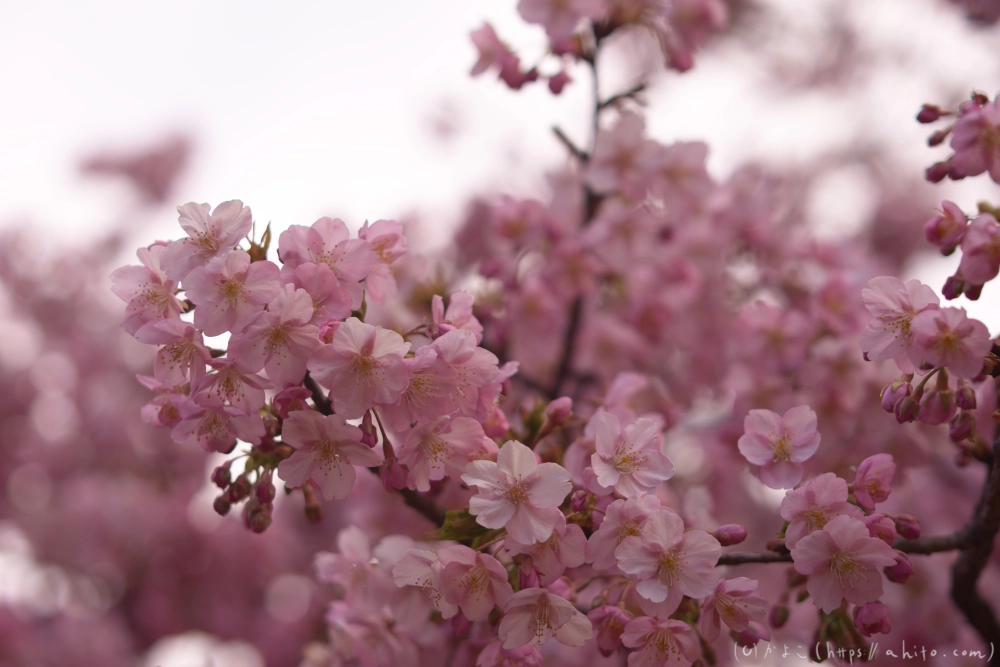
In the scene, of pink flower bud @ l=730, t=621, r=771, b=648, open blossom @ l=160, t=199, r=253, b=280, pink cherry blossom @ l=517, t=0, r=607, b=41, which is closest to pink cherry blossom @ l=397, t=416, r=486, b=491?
open blossom @ l=160, t=199, r=253, b=280

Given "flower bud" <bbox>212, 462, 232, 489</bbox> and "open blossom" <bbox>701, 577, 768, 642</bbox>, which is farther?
"flower bud" <bbox>212, 462, 232, 489</bbox>

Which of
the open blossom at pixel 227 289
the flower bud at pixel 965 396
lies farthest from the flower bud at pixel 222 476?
the flower bud at pixel 965 396

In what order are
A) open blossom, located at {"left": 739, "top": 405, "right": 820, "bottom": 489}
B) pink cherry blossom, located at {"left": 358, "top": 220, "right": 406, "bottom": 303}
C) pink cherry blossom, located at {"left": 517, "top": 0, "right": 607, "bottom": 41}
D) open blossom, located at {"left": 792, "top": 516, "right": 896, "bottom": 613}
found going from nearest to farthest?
open blossom, located at {"left": 792, "top": 516, "right": 896, "bottom": 613} → open blossom, located at {"left": 739, "top": 405, "right": 820, "bottom": 489} → pink cherry blossom, located at {"left": 358, "top": 220, "right": 406, "bottom": 303} → pink cherry blossom, located at {"left": 517, "top": 0, "right": 607, "bottom": 41}

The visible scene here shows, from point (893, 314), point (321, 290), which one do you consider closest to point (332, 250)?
point (321, 290)

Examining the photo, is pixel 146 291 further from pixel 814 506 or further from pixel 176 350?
pixel 814 506

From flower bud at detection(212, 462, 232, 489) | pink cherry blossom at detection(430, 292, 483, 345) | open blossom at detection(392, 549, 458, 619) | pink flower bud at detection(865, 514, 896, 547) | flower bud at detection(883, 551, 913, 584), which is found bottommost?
flower bud at detection(883, 551, 913, 584)

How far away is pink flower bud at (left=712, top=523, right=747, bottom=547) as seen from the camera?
95 cm

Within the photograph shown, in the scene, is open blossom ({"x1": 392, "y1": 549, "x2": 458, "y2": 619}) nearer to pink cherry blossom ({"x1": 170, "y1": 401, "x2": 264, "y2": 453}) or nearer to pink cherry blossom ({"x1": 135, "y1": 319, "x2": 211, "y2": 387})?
pink cherry blossom ({"x1": 170, "y1": 401, "x2": 264, "y2": 453})

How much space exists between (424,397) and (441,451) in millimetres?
85

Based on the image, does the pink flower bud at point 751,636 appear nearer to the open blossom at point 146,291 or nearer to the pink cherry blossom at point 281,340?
the pink cherry blossom at point 281,340

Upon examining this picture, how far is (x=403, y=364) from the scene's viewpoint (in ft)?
2.83

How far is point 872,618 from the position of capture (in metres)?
0.92

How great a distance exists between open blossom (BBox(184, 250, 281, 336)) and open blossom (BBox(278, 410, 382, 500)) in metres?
0.15

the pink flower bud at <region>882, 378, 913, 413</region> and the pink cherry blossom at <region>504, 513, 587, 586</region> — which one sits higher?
the pink flower bud at <region>882, 378, 913, 413</region>
